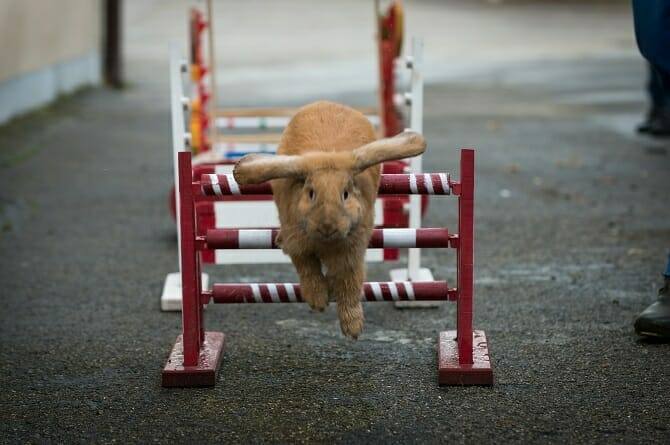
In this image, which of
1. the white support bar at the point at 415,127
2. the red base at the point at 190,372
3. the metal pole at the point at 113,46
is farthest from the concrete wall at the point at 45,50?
the red base at the point at 190,372

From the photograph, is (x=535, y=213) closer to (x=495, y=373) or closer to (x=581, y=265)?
(x=581, y=265)

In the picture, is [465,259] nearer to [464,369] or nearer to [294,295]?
[464,369]

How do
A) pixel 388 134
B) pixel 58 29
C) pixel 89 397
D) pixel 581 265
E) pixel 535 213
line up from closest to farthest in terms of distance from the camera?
pixel 89 397, pixel 581 265, pixel 388 134, pixel 535 213, pixel 58 29

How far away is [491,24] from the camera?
30391mm

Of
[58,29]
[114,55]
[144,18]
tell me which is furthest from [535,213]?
[144,18]

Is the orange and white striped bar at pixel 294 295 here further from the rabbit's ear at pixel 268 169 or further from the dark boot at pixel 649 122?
the dark boot at pixel 649 122

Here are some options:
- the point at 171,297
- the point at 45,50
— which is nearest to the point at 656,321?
the point at 171,297

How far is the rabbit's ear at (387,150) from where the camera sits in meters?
4.30

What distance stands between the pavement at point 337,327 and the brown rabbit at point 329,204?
1.89ft

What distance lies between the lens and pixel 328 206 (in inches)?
161

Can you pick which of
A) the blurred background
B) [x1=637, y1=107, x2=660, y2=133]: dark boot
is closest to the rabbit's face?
the blurred background

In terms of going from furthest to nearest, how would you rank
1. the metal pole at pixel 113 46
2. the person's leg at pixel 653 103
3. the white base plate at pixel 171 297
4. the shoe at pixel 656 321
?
1. the metal pole at pixel 113 46
2. the person's leg at pixel 653 103
3. the white base plate at pixel 171 297
4. the shoe at pixel 656 321

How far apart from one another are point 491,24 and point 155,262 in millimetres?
24015

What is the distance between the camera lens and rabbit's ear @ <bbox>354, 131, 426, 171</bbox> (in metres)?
4.30
